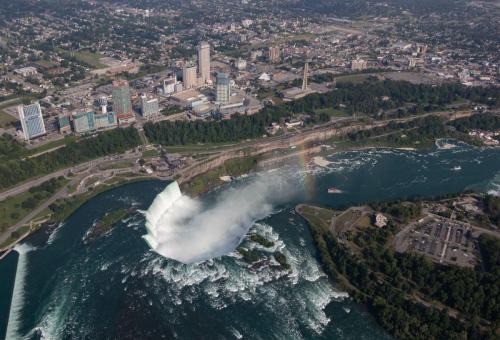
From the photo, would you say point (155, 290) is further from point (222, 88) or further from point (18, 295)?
point (222, 88)

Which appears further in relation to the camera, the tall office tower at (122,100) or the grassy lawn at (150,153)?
the tall office tower at (122,100)

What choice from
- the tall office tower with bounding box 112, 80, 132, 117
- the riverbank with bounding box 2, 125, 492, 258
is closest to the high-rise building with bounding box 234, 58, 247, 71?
the tall office tower with bounding box 112, 80, 132, 117

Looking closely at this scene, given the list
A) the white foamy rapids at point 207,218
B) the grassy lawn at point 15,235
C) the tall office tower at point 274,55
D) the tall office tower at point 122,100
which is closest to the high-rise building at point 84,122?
the tall office tower at point 122,100

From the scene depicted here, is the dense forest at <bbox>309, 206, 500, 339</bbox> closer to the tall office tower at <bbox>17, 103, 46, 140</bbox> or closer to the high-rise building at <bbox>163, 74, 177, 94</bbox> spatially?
the tall office tower at <bbox>17, 103, 46, 140</bbox>

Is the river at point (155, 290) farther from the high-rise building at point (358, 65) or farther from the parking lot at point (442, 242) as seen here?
the high-rise building at point (358, 65)

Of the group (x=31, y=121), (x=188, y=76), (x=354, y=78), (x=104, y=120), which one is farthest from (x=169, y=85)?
(x=354, y=78)

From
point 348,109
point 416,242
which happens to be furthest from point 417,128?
point 416,242

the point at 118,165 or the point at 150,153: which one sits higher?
the point at 150,153
